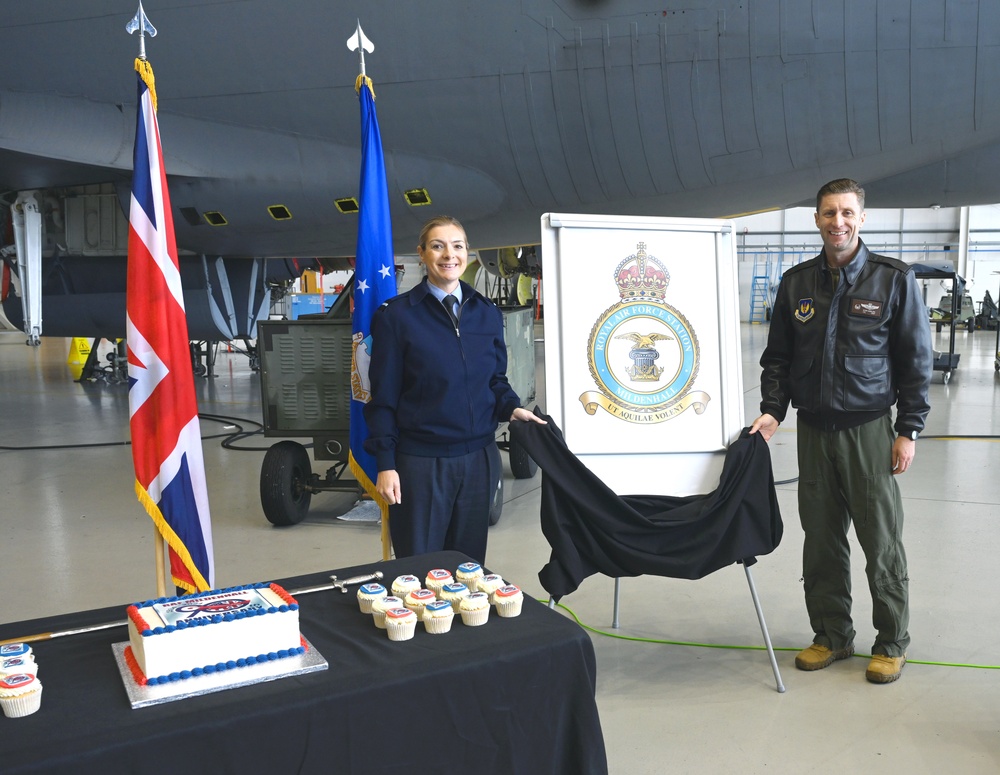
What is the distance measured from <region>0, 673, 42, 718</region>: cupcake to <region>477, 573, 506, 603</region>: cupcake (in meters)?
0.89

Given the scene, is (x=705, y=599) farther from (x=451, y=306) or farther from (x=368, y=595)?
(x=368, y=595)

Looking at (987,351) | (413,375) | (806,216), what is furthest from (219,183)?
(806,216)

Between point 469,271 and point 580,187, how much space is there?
1685 cm

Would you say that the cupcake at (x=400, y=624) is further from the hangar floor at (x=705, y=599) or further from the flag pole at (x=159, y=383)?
the flag pole at (x=159, y=383)

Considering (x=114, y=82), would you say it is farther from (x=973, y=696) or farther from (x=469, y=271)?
(x=469, y=271)

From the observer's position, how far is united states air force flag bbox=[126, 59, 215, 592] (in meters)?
3.31

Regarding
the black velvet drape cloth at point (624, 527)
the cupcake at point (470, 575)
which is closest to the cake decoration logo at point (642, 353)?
the black velvet drape cloth at point (624, 527)

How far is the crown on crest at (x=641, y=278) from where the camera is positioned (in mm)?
3096

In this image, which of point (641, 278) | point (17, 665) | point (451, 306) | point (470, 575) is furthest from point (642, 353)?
point (17, 665)

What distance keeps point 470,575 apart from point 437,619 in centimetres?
24

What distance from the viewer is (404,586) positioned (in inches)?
77.7

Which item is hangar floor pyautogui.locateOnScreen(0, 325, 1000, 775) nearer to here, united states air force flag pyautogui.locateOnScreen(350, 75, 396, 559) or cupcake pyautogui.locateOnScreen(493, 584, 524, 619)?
united states air force flag pyautogui.locateOnScreen(350, 75, 396, 559)

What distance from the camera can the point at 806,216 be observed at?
3061 centimetres

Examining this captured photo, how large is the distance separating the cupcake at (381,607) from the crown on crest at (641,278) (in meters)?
1.61
